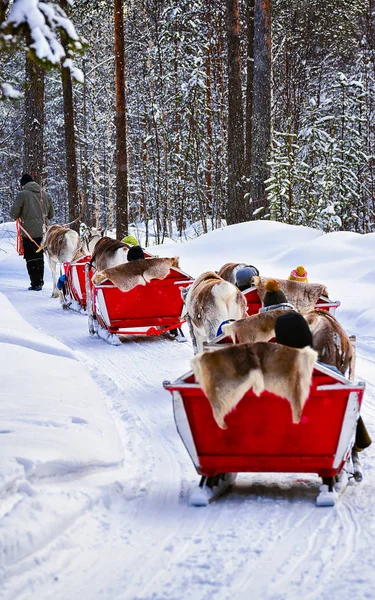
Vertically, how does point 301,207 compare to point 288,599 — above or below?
above

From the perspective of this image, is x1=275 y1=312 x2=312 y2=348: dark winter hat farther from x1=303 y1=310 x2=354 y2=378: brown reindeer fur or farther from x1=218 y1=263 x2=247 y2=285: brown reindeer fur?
x1=218 y1=263 x2=247 y2=285: brown reindeer fur

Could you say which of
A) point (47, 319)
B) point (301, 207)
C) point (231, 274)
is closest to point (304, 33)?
point (301, 207)

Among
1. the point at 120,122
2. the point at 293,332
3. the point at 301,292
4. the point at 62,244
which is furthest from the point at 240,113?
the point at 293,332

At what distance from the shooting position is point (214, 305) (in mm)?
6922

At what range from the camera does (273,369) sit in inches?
161

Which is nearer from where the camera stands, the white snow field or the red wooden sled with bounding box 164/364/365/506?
the white snow field

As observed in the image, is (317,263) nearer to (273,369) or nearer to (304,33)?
(273,369)

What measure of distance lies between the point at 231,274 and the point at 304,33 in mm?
21210

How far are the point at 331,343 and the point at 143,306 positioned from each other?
4.85m

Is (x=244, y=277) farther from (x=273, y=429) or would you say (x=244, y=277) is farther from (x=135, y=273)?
(x=273, y=429)

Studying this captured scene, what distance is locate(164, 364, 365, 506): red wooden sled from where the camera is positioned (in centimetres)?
415

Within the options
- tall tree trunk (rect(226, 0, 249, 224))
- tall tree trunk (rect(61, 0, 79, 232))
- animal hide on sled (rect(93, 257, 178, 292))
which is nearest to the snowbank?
tall tree trunk (rect(226, 0, 249, 224))

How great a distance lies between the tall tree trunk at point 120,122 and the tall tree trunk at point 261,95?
3.59 m

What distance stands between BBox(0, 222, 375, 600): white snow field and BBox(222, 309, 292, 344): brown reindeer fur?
0.90m
